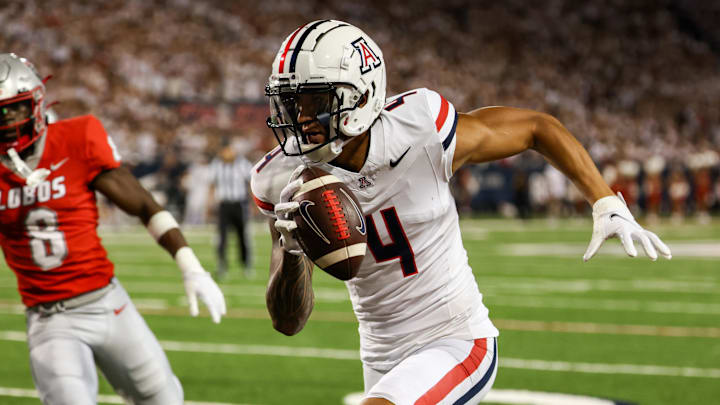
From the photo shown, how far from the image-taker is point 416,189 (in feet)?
10.0

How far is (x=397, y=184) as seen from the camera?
9.95 feet

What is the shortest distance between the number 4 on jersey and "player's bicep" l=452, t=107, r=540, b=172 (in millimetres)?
254

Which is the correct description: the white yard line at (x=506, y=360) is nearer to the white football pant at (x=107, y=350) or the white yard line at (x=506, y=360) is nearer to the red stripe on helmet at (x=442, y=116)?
the white football pant at (x=107, y=350)

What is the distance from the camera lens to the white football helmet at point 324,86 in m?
2.89

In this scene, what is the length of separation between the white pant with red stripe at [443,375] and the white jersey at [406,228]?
55 millimetres

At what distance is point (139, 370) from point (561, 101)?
82.7 ft

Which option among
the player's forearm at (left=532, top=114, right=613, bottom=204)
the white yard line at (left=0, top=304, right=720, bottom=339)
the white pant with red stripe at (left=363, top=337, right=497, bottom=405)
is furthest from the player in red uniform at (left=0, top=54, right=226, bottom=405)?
the white yard line at (left=0, top=304, right=720, bottom=339)

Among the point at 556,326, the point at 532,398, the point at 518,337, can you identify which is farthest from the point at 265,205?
the point at 556,326

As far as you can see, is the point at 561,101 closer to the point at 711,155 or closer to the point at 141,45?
the point at 711,155

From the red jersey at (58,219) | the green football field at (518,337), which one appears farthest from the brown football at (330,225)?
the green football field at (518,337)

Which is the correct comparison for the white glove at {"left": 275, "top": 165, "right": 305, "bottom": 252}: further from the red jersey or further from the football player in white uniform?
the red jersey

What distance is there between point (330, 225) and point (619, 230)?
806 millimetres

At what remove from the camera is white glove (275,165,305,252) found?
2681mm

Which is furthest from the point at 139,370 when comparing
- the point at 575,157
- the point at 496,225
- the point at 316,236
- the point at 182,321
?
the point at 496,225
